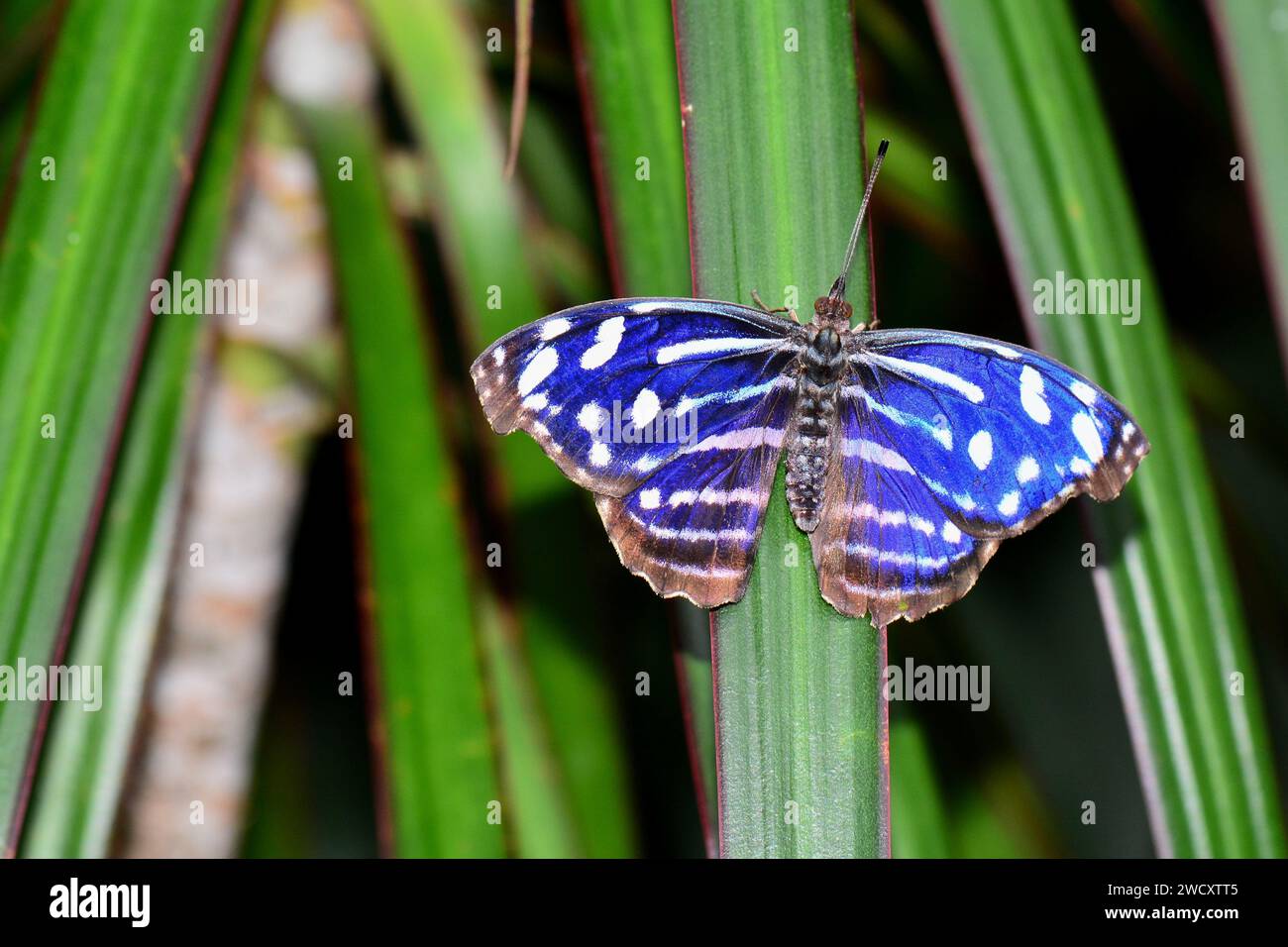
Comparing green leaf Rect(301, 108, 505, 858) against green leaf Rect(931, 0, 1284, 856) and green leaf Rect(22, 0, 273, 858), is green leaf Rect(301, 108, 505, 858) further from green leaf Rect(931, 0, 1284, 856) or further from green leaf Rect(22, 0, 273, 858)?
green leaf Rect(931, 0, 1284, 856)

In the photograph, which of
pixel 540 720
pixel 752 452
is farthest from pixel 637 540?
pixel 540 720

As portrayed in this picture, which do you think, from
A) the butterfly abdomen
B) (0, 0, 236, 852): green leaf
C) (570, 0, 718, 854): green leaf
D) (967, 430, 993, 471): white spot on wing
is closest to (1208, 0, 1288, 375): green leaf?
(967, 430, 993, 471): white spot on wing

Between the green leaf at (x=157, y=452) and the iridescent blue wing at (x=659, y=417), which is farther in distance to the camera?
the green leaf at (x=157, y=452)

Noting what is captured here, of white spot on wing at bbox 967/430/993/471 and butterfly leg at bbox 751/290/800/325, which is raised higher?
butterfly leg at bbox 751/290/800/325

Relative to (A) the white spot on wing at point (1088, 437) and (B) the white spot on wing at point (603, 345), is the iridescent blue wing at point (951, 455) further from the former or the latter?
(B) the white spot on wing at point (603, 345)

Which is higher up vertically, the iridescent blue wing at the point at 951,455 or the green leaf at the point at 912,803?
the iridescent blue wing at the point at 951,455

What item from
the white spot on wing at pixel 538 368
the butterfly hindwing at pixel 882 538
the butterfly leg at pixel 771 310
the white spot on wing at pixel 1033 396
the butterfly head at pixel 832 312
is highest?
the butterfly leg at pixel 771 310

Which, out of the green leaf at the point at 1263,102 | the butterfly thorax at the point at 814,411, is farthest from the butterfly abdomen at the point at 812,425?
the green leaf at the point at 1263,102
